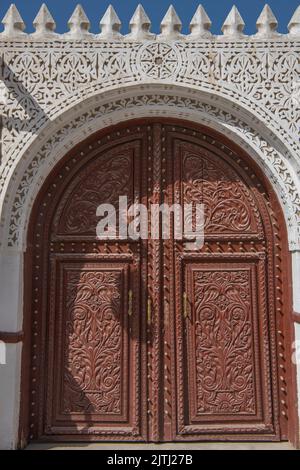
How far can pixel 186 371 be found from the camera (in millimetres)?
2580

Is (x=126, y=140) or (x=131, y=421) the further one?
(x=126, y=140)

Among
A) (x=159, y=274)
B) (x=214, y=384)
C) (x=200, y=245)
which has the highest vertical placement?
(x=200, y=245)

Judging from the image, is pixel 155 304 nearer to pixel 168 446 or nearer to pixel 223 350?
pixel 223 350

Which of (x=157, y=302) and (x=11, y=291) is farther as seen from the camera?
(x=157, y=302)

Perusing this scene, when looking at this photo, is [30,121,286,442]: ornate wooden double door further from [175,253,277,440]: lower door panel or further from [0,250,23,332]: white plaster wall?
[0,250,23,332]: white plaster wall

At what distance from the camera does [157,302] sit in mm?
2604

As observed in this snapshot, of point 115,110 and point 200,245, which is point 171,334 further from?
point 115,110

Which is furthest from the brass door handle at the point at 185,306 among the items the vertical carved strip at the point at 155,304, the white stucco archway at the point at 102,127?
the white stucco archway at the point at 102,127

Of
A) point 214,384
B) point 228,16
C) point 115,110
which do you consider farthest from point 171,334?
point 228,16

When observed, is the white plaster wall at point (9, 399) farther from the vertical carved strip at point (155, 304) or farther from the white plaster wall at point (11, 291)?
the vertical carved strip at point (155, 304)

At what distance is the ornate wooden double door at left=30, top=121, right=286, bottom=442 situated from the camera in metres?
2.56

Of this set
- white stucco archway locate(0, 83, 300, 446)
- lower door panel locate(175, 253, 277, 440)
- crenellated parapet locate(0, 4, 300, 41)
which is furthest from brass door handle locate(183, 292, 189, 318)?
crenellated parapet locate(0, 4, 300, 41)

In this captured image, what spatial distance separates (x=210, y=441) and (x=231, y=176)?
5.37 feet

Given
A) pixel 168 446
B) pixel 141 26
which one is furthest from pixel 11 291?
pixel 141 26
